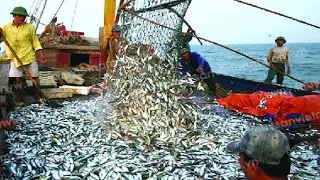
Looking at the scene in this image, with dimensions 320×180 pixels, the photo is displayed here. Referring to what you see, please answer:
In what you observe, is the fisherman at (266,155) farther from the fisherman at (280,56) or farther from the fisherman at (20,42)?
the fisherman at (280,56)

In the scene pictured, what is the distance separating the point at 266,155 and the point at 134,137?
140 inches

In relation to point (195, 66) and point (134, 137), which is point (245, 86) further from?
point (134, 137)

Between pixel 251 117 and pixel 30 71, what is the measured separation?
5609mm

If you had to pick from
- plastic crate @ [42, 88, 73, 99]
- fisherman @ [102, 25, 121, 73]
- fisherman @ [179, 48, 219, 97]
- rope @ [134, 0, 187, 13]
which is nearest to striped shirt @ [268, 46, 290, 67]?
fisherman @ [179, 48, 219, 97]

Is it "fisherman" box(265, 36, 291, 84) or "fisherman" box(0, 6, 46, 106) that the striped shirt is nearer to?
"fisherman" box(265, 36, 291, 84)

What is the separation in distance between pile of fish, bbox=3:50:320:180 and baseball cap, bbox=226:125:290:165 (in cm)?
226

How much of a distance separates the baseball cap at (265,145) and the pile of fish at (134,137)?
2.26 meters

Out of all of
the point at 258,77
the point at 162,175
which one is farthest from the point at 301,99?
the point at 258,77

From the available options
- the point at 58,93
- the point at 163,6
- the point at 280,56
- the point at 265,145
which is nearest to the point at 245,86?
the point at 280,56

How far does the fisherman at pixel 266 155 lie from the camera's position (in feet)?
6.61

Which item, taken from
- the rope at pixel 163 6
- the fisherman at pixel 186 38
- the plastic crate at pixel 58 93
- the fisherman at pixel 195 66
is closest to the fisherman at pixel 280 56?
the fisherman at pixel 195 66

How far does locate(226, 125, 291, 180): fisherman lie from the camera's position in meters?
2.02

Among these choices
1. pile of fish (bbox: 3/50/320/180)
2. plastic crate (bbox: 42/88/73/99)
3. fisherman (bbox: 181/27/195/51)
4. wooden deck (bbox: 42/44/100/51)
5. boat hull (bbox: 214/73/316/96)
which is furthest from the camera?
wooden deck (bbox: 42/44/100/51)

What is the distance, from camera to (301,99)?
23.0 ft
